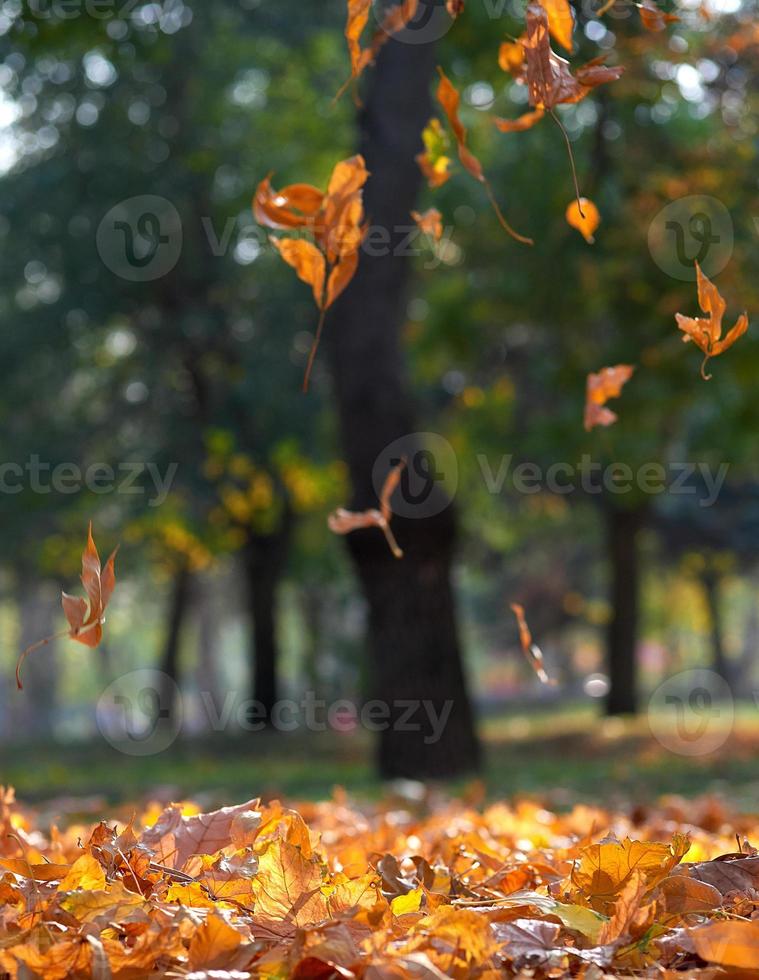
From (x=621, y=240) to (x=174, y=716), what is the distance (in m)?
14.3

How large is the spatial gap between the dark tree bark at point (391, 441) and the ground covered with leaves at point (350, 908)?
18.8 ft

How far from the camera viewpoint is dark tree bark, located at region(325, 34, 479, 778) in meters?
8.06

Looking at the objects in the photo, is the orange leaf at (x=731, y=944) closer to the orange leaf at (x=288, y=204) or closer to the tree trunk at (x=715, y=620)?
the orange leaf at (x=288, y=204)

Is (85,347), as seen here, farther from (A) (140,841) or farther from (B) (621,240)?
(A) (140,841)

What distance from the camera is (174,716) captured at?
21531 millimetres

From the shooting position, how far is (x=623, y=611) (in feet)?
55.3

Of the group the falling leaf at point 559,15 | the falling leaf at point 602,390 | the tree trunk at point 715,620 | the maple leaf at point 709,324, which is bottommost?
the tree trunk at point 715,620

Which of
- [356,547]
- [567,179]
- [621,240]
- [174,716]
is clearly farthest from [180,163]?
[174,716]

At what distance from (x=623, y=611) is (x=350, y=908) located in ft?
51.4

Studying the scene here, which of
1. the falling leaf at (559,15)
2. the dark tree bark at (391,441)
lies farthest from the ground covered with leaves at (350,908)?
the dark tree bark at (391,441)

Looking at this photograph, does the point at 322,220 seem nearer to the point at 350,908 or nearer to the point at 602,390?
the point at 602,390

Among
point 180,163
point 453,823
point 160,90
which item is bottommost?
point 453,823

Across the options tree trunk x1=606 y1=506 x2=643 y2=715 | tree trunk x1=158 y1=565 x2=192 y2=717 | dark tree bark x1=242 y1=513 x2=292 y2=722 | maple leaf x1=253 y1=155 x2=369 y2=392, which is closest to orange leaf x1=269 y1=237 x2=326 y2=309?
maple leaf x1=253 y1=155 x2=369 y2=392

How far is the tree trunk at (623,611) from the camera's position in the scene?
16.7m
